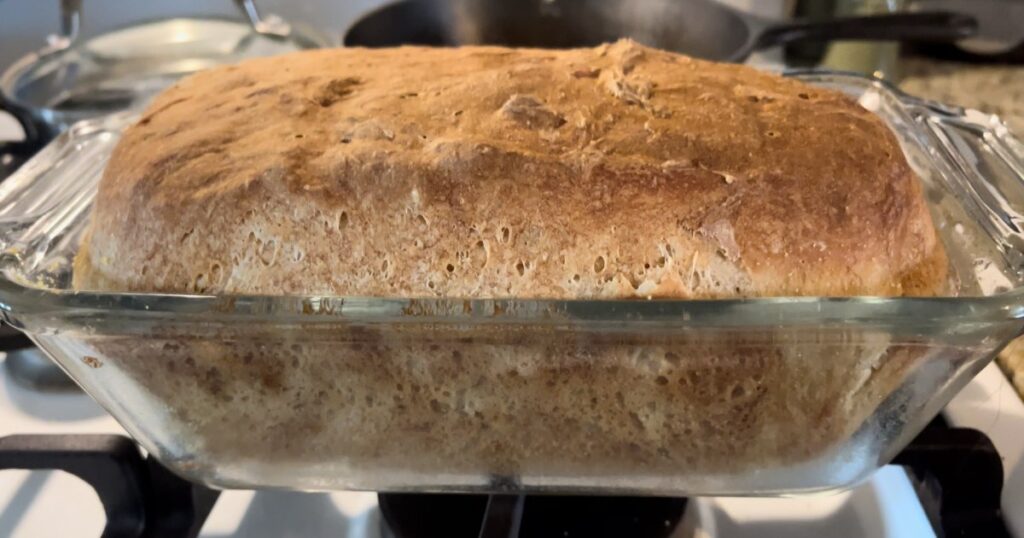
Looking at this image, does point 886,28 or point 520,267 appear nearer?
point 520,267

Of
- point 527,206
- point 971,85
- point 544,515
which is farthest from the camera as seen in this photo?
point 971,85

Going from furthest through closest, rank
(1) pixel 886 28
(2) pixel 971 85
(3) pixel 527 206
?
(2) pixel 971 85
(1) pixel 886 28
(3) pixel 527 206

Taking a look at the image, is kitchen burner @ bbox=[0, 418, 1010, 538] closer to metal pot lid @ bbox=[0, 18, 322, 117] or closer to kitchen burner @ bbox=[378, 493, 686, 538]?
kitchen burner @ bbox=[378, 493, 686, 538]

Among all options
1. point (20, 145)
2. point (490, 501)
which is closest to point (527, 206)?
point (490, 501)

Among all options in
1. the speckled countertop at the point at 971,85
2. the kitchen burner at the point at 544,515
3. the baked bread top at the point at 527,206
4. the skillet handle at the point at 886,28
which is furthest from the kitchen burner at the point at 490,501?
the speckled countertop at the point at 971,85

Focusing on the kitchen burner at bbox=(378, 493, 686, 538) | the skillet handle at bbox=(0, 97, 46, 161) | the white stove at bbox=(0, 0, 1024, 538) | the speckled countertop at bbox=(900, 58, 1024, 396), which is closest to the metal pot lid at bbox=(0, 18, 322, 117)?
the skillet handle at bbox=(0, 97, 46, 161)

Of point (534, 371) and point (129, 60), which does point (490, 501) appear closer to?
point (534, 371)

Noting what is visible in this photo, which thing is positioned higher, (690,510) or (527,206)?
(527,206)
